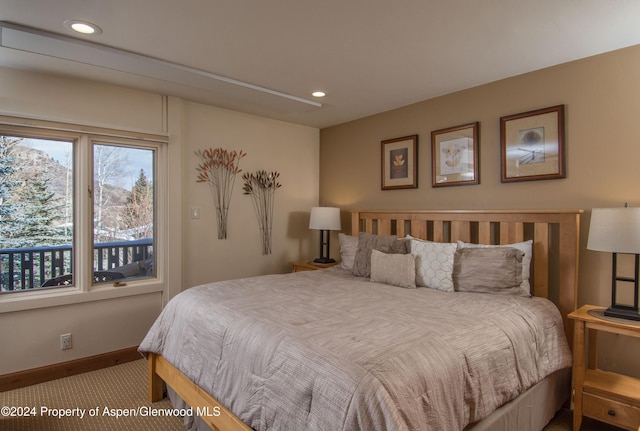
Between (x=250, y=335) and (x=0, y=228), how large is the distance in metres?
2.32

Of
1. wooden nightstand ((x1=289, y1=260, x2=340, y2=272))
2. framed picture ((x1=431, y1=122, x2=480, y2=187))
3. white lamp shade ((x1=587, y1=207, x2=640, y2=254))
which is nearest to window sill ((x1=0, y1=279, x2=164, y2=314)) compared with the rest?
wooden nightstand ((x1=289, y1=260, x2=340, y2=272))

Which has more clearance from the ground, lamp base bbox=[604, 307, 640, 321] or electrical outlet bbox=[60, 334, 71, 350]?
lamp base bbox=[604, 307, 640, 321]

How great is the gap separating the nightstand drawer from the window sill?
334cm

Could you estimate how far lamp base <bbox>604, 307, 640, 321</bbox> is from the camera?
2029 millimetres

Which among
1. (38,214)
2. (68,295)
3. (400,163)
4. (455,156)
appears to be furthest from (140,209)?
(455,156)

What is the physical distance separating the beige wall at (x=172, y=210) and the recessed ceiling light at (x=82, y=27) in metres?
0.95

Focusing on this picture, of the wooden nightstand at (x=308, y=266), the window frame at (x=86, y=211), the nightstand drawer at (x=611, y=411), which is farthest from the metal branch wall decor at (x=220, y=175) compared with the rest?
the nightstand drawer at (x=611, y=411)

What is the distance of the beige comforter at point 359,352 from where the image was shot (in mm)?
1294

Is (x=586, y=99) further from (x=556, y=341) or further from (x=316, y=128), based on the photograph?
(x=316, y=128)

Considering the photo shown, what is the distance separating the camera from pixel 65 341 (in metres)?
2.88

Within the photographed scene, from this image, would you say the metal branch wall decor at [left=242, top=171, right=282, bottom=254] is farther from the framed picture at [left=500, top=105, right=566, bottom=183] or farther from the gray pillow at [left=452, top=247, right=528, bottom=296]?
the framed picture at [left=500, top=105, right=566, bottom=183]

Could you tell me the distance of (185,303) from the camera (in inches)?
89.7

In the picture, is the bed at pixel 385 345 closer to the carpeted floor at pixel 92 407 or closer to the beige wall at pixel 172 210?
the carpeted floor at pixel 92 407

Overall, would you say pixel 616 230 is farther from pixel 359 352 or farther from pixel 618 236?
pixel 359 352
